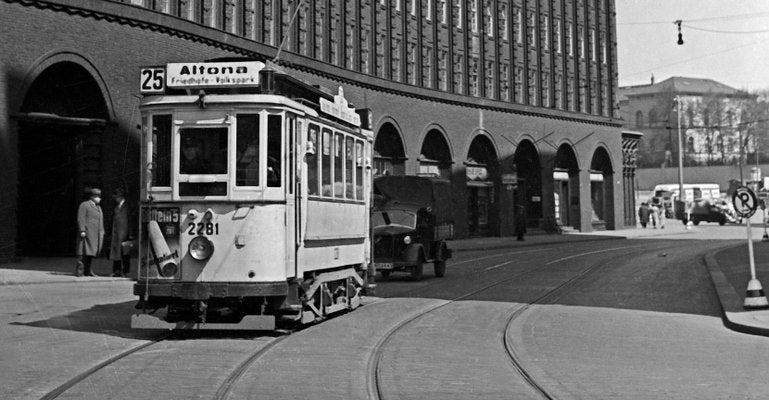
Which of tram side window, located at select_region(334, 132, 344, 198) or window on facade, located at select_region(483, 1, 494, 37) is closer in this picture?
tram side window, located at select_region(334, 132, 344, 198)

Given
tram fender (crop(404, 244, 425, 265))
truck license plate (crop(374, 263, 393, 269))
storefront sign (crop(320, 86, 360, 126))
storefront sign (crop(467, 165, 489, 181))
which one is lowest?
truck license plate (crop(374, 263, 393, 269))

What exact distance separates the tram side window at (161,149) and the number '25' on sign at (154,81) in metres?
0.36

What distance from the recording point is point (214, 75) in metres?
11.0

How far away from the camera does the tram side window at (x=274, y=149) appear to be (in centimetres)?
1087

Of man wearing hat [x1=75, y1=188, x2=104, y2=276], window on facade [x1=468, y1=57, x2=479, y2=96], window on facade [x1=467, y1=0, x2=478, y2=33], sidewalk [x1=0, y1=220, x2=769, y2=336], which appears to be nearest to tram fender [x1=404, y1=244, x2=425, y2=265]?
sidewalk [x1=0, y1=220, x2=769, y2=336]

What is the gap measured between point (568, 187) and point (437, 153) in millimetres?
14973

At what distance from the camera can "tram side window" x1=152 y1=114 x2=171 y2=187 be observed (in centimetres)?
1088

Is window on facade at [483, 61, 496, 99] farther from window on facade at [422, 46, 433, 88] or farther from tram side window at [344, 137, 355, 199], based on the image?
tram side window at [344, 137, 355, 199]

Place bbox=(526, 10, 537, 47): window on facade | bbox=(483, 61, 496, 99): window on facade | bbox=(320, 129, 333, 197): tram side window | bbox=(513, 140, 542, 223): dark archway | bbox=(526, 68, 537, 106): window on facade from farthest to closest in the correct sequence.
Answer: bbox=(526, 10, 537, 47): window on facade → bbox=(513, 140, 542, 223): dark archway → bbox=(526, 68, 537, 106): window on facade → bbox=(483, 61, 496, 99): window on facade → bbox=(320, 129, 333, 197): tram side window

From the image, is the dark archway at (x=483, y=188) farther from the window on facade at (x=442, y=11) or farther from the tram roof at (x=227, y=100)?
the tram roof at (x=227, y=100)

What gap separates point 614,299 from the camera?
55.6ft

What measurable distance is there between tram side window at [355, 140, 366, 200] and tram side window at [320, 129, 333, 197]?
55.5 inches

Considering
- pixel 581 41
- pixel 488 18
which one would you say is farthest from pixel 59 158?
pixel 581 41

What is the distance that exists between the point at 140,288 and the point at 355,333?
9.46ft
